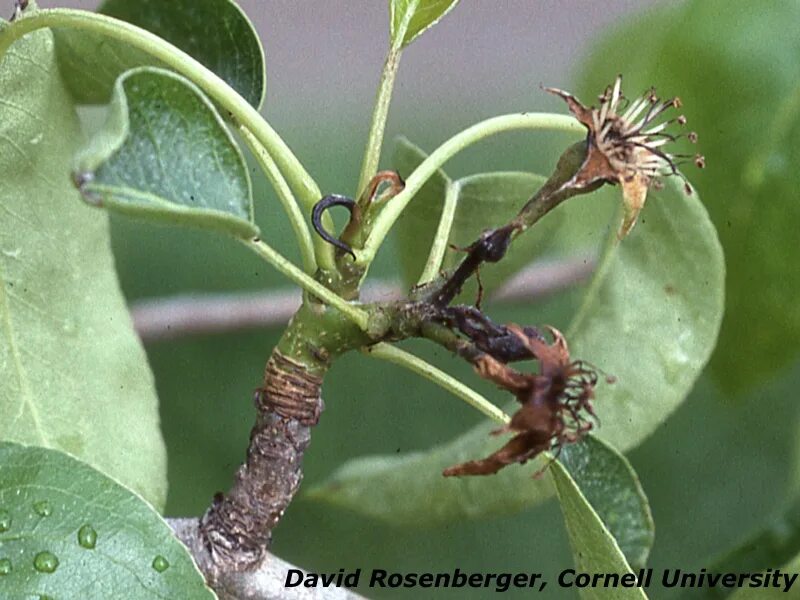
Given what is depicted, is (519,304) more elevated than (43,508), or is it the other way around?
(43,508)

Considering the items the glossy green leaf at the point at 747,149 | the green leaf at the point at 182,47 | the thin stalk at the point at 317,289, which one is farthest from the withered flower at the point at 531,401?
the glossy green leaf at the point at 747,149

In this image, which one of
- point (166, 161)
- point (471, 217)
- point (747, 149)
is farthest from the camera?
point (747, 149)

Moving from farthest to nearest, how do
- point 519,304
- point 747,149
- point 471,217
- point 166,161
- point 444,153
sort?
point 519,304 < point 747,149 < point 471,217 < point 444,153 < point 166,161

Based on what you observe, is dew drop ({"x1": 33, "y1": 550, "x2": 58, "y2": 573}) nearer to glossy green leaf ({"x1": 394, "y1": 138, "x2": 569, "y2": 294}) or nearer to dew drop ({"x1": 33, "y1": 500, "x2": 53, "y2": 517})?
dew drop ({"x1": 33, "y1": 500, "x2": 53, "y2": 517})

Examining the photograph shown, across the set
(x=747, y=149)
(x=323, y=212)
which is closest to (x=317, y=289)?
(x=323, y=212)

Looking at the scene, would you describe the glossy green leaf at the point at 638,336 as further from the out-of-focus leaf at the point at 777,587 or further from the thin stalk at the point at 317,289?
the thin stalk at the point at 317,289

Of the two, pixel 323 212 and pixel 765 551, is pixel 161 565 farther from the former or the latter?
pixel 765 551

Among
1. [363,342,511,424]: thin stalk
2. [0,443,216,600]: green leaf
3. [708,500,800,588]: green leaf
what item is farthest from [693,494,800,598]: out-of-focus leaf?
[0,443,216,600]: green leaf

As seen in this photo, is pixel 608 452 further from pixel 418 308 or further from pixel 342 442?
pixel 342 442
